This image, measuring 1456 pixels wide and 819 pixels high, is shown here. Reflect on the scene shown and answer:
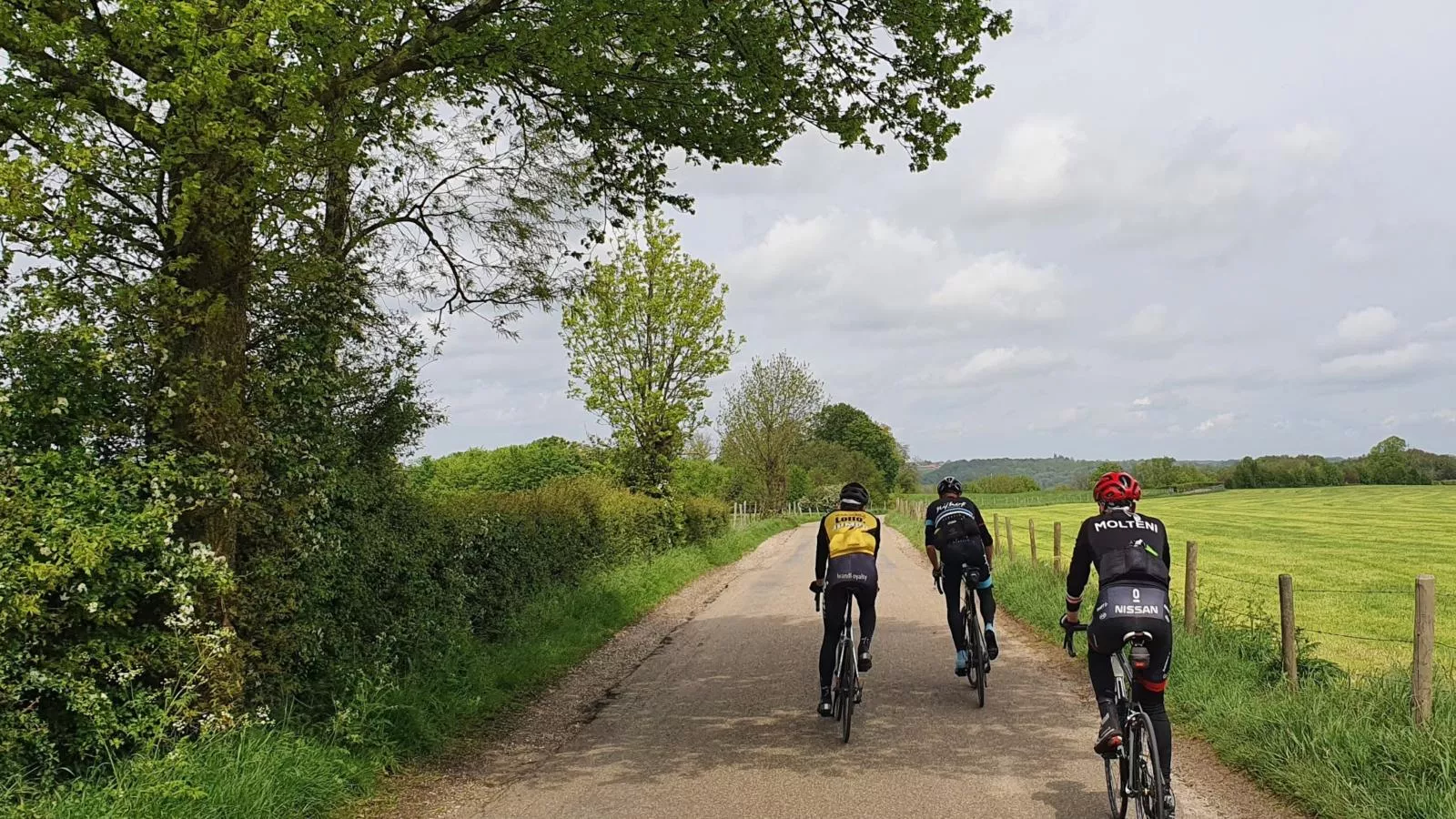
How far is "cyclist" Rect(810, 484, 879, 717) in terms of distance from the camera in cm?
727

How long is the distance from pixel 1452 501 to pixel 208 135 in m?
74.6

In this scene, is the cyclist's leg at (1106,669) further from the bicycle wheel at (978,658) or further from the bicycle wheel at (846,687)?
the bicycle wheel at (978,658)

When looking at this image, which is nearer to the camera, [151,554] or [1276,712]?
[151,554]

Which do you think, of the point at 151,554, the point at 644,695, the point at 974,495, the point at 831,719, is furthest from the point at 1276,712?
the point at 974,495

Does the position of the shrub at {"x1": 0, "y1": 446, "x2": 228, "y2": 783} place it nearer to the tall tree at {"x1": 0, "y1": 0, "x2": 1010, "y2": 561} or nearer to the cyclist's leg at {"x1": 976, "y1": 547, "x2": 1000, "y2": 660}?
the tall tree at {"x1": 0, "y1": 0, "x2": 1010, "y2": 561}

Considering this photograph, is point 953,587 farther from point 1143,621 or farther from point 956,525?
point 1143,621

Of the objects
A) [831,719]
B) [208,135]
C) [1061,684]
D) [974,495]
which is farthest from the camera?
[974,495]

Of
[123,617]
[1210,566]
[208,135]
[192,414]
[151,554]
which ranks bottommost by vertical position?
[1210,566]

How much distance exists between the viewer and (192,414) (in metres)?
5.79

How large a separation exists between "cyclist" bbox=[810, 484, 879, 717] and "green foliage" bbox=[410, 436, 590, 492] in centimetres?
2591

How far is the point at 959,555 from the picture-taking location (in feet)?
27.2

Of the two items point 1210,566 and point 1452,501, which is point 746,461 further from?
point 1452,501

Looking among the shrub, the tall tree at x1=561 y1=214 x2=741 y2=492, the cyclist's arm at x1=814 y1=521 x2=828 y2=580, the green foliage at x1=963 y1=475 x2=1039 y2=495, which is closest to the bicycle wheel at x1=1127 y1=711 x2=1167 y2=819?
the cyclist's arm at x1=814 y1=521 x2=828 y2=580

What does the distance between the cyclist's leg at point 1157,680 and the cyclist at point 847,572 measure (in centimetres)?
253
